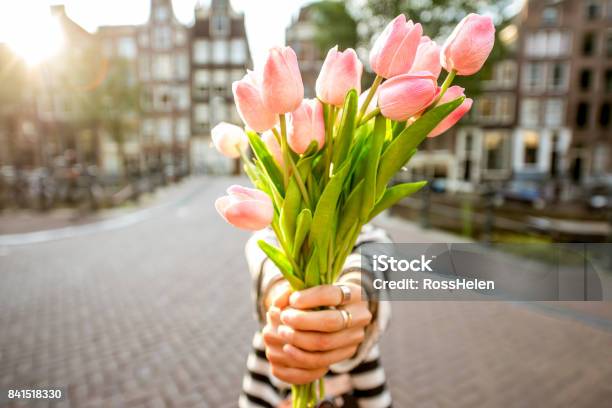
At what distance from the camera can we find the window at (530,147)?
2655cm

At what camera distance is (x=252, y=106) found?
658mm

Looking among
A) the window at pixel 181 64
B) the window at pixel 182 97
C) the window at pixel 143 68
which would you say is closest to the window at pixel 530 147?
the window at pixel 182 97

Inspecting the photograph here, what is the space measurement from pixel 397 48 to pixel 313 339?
55cm

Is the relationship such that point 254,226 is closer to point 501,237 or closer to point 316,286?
point 316,286

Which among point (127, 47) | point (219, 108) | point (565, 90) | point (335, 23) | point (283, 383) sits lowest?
point (283, 383)

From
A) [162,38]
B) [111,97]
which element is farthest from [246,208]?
[162,38]

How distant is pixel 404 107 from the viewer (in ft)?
2.04

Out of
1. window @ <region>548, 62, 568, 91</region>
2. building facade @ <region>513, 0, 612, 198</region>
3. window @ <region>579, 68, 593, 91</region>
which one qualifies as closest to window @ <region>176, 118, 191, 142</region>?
building facade @ <region>513, 0, 612, 198</region>

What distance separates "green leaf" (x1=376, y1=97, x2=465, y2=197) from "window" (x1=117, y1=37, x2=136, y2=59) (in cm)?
3608

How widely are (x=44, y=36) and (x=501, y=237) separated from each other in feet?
79.3

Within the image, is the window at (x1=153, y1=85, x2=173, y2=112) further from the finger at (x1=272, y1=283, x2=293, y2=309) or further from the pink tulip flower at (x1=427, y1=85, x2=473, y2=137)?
the pink tulip flower at (x1=427, y1=85, x2=473, y2=137)

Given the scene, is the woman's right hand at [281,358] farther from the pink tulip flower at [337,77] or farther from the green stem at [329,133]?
the pink tulip flower at [337,77]

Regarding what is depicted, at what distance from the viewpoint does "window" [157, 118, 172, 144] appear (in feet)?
104

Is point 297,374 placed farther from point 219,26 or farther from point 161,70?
point 161,70
